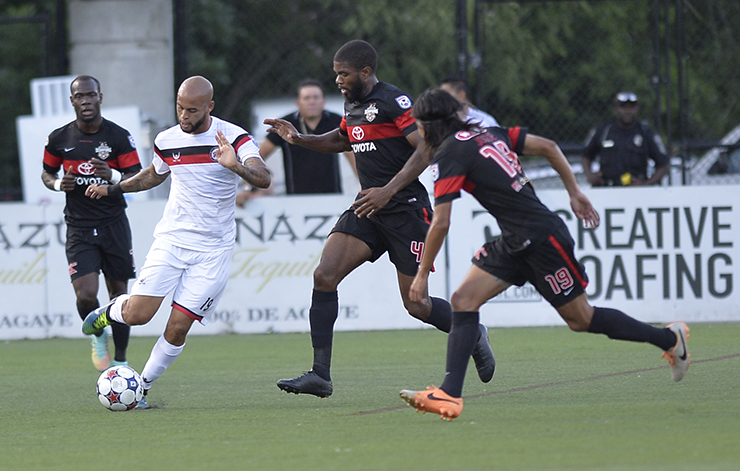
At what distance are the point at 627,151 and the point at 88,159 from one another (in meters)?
6.06

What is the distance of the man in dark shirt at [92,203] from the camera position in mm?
8695

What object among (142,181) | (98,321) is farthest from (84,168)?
(98,321)

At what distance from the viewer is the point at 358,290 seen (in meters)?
11.9

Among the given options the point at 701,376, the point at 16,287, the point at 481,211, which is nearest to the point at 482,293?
the point at 701,376

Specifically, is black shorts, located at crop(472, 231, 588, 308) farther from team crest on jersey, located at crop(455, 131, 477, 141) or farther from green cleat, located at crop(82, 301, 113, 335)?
green cleat, located at crop(82, 301, 113, 335)

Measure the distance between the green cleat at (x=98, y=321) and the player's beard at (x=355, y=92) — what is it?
2.00m

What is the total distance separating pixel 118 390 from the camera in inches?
264

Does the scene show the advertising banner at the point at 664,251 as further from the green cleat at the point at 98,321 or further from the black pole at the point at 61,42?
the black pole at the point at 61,42

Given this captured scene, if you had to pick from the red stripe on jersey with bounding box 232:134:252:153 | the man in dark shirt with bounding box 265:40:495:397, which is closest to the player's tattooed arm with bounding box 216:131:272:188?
the red stripe on jersey with bounding box 232:134:252:153

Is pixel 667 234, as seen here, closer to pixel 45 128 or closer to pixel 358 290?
pixel 358 290

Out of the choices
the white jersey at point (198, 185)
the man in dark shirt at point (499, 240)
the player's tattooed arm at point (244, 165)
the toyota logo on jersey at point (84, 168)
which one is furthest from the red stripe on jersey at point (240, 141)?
the toyota logo on jersey at point (84, 168)

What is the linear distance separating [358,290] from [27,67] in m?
14.2

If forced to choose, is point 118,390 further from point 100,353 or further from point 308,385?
point 100,353

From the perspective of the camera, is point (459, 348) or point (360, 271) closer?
point (459, 348)
